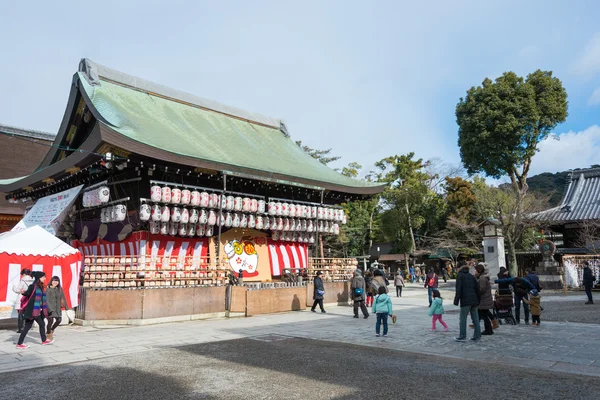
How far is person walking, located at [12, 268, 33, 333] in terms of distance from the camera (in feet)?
35.6

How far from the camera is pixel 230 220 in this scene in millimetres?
17750

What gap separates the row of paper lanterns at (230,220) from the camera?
15.5 meters

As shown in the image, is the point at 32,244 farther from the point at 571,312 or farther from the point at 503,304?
the point at 571,312

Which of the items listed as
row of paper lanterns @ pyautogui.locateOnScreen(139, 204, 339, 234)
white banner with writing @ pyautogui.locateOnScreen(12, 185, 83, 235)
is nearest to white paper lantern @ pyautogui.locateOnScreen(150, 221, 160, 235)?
row of paper lanterns @ pyautogui.locateOnScreen(139, 204, 339, 234)

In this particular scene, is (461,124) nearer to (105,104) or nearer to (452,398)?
(105,104)

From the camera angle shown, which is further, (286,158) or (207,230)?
(286,158)

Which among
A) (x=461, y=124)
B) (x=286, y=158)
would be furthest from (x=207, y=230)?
(x=461, y=124)

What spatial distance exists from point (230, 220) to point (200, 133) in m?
4.96

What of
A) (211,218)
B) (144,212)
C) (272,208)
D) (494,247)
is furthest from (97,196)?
(494,247)

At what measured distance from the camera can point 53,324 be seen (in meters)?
10.3

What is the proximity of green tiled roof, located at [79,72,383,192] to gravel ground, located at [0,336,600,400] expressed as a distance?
905cm

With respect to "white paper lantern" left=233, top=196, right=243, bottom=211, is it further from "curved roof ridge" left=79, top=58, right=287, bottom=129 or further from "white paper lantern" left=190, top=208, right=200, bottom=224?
"curved roof ridge" left=79, top=58, right=287, bottom=129

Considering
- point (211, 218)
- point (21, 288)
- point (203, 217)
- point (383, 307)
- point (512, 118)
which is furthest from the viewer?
point (512, 118)

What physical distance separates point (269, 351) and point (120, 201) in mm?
10135
